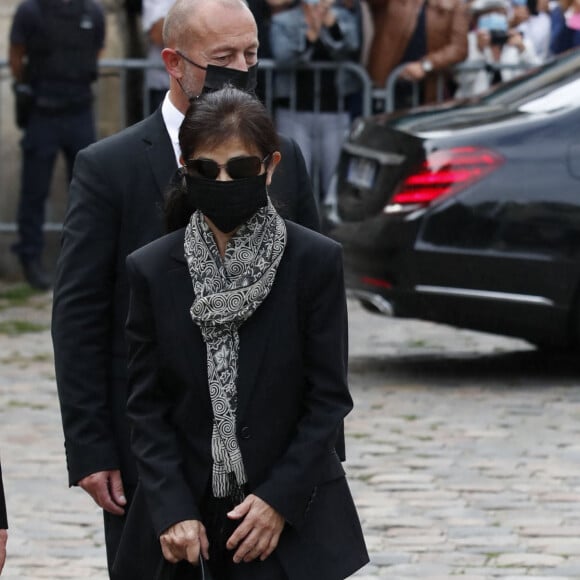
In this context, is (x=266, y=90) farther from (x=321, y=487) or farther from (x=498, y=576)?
(x=321, y=487)

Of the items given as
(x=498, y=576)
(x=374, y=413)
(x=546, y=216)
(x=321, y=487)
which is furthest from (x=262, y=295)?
(x=546, y=216)

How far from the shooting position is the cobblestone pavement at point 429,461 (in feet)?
18.8

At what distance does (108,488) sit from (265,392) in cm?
59

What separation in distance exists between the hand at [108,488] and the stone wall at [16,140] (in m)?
9.06

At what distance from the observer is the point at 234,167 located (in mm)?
3330

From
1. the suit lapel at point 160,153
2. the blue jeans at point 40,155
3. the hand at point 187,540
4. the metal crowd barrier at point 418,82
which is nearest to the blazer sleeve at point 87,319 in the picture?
the suit lapel at point 160,153

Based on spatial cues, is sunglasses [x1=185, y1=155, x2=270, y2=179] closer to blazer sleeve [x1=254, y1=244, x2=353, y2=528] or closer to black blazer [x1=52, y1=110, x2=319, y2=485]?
blazer sleeve [x1=254, y1=244, x2=353, y2=528]

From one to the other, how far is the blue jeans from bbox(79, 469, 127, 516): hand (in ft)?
27.1

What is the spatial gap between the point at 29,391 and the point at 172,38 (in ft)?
16.8

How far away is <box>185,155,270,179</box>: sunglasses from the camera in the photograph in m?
3.33

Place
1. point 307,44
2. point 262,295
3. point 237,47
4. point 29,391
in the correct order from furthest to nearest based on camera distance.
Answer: point 307,44, point 29,391, point 237,47, point 262,295

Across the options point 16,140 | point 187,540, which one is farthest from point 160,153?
point 16,140

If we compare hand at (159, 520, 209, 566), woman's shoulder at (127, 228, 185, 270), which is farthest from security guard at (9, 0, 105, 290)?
hand at (159, 520, 209, 566)

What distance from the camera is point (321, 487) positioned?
3473 mm
